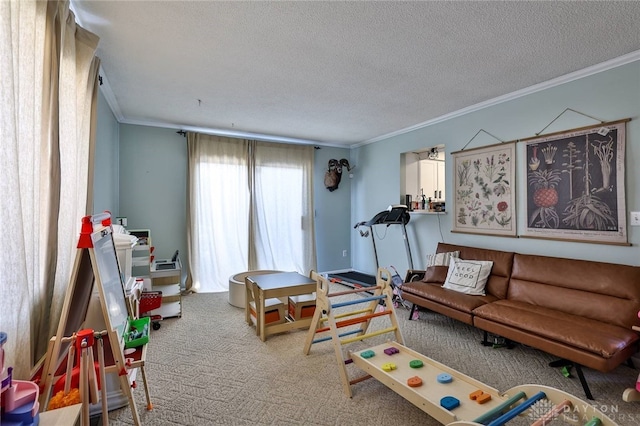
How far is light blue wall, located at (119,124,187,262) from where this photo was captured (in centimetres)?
437

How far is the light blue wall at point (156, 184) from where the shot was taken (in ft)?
14.3

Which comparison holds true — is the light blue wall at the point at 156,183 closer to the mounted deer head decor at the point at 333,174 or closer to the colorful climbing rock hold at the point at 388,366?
the mounted deer head decor at the point at 333,174

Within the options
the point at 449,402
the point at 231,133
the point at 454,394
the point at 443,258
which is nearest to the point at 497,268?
the point at 443,258

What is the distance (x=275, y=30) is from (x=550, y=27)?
1.90m

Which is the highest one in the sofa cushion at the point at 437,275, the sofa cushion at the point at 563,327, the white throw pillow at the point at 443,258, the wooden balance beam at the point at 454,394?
the white throw pillow at the point at 443,258

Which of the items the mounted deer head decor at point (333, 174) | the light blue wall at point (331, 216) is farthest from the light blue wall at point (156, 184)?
the mounted deer head decor at point (333, 174)

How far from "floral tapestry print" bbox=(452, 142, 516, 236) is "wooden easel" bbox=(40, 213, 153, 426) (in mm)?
3553

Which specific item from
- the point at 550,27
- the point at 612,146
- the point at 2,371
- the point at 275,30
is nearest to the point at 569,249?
the point at 612,146

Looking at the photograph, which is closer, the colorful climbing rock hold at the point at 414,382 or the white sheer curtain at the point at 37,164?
the white sheer curtain at the point at 37,164

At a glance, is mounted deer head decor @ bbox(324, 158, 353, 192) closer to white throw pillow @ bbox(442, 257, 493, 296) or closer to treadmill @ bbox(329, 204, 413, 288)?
treadmill @ bbox(329, 204, 413, 288)

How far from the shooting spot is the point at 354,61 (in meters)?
2.59

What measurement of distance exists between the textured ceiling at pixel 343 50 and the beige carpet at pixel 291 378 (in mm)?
2500

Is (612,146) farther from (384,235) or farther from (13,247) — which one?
(13,247)

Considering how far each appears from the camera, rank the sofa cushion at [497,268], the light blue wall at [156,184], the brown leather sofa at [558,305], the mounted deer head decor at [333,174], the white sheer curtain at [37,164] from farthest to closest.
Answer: the mounted deer head decor at [333,174]
the light blue wall at [156,184]
the sofa cushion at [497,268]
the brown leather sofa at [558,305]
the white sheer curtain at [37,164]
